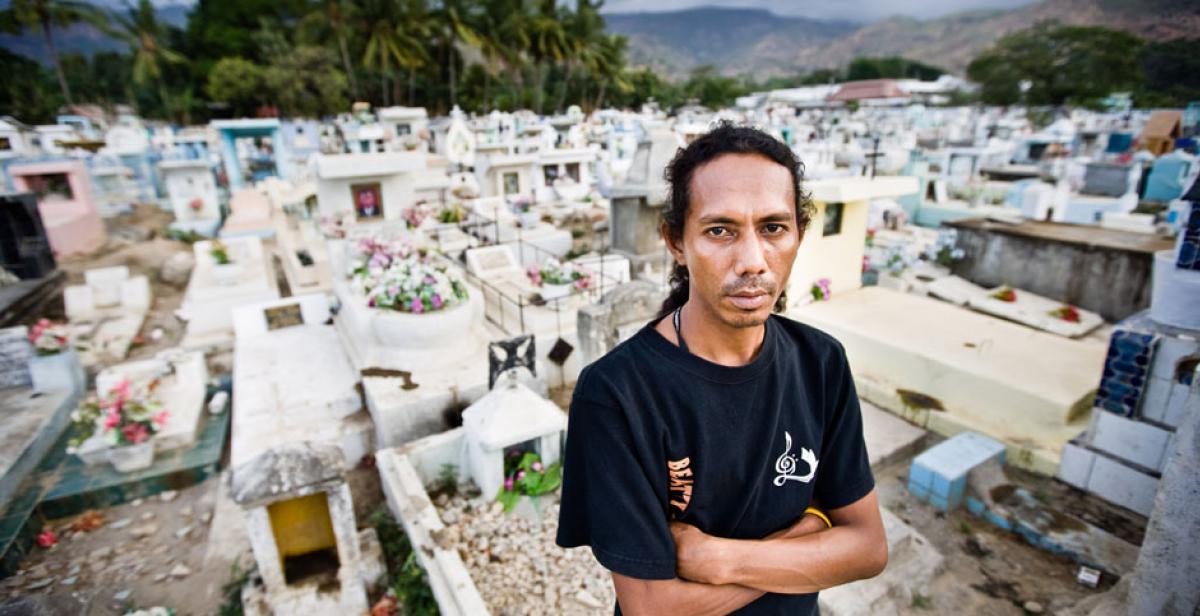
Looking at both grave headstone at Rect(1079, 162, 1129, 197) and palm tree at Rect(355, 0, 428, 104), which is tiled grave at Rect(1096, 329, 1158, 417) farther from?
palm tree at Rect(355, 0, 428, 104)

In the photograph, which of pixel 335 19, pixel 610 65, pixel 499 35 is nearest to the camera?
pixel 335 19

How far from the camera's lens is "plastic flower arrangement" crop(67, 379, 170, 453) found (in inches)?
263

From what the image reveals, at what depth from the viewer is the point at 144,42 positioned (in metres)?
43.6

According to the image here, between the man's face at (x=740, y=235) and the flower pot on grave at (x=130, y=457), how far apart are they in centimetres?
783

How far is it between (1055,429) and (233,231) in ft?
68.8

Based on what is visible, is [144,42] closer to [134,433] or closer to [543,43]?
[543,43]

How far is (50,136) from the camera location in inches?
1024

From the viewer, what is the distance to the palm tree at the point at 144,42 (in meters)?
42.7

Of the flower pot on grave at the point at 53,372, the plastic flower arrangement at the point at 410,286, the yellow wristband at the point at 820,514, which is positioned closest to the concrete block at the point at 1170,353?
the yellow wristband at the point at 820,514

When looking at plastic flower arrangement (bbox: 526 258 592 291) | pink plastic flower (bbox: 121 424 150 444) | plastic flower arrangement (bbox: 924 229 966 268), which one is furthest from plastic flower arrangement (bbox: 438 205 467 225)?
plastic flower arrangement (bbox: 924 229 966 268)

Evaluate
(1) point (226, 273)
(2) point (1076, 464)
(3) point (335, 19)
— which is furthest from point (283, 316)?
(3) point (335, 19)

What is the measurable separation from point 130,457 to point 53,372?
311 centimetres

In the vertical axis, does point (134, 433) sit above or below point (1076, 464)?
below

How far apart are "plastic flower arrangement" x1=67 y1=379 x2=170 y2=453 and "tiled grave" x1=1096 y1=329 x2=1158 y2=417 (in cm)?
987
